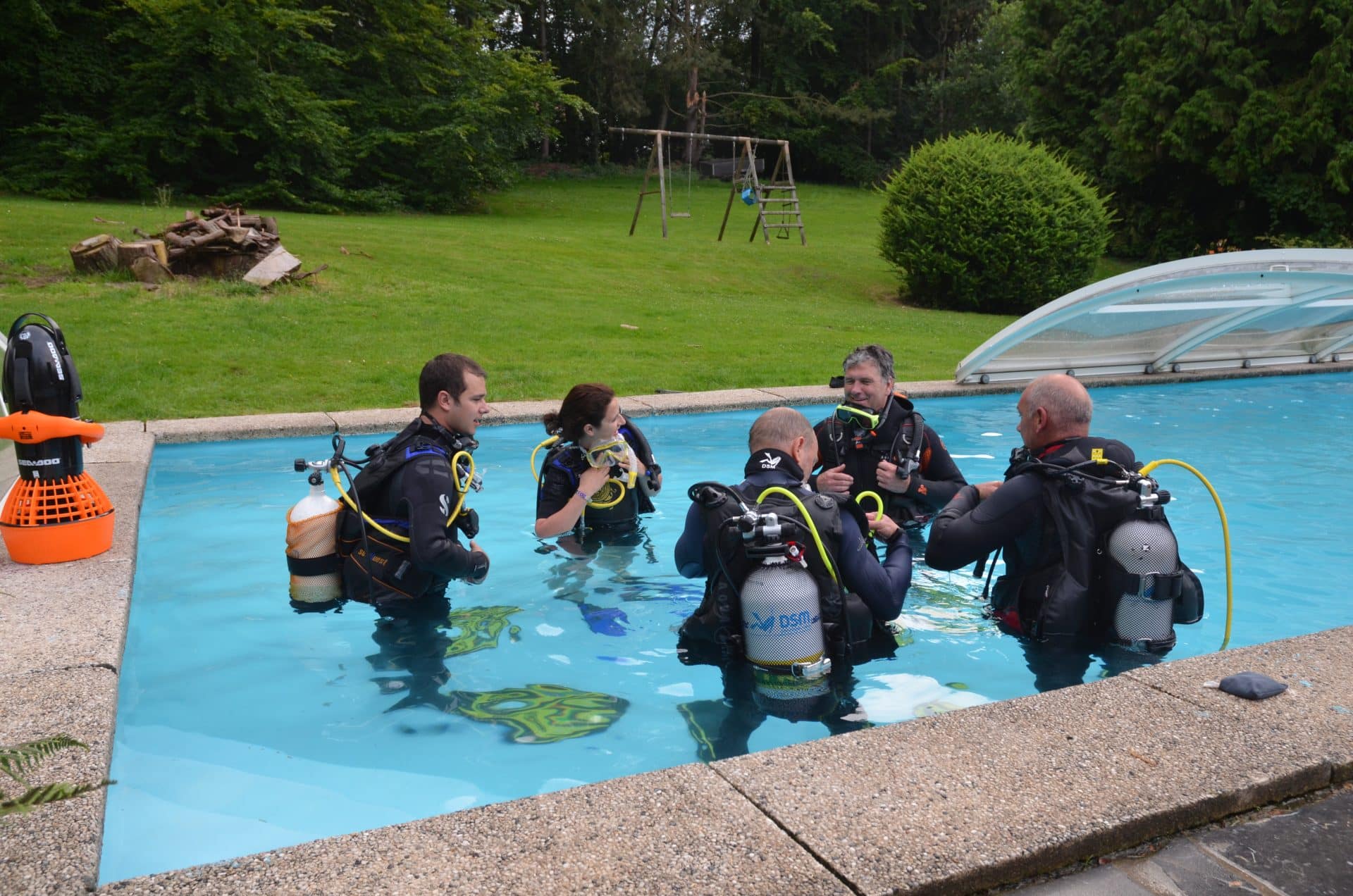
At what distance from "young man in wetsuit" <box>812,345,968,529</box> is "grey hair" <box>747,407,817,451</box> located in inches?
59.9

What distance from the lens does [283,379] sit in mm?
10977

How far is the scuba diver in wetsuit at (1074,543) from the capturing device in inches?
161

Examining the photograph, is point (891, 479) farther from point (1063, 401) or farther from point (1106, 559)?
point (1106, 559)

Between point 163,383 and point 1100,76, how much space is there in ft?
82.0

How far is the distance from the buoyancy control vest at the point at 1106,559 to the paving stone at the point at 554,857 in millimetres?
1933

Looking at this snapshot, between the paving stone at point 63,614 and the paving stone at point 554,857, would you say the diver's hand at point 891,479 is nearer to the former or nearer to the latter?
the paving stone at point 554,857

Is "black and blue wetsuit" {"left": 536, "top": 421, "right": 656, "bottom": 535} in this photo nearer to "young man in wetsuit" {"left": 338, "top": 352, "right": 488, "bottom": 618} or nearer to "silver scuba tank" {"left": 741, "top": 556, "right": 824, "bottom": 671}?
"young man in wetsuit" {"left": 338, "top": 352, "right": 488, "bottom": 618}

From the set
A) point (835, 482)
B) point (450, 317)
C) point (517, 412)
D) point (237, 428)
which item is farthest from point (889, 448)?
point (450, 317)

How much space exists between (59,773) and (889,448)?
13.5 feet

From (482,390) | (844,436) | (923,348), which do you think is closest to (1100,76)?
(923,348)

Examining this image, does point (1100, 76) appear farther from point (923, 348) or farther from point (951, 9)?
point (951, 9)

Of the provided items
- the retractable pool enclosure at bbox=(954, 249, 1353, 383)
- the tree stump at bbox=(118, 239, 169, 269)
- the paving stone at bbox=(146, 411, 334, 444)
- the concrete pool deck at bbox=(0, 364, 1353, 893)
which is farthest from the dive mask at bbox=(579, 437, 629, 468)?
the tree stump at bbox=(118, 239, 169, 269)

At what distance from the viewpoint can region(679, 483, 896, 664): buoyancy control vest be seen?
148 inches

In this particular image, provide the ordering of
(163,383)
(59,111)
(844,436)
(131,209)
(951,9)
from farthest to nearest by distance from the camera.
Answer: (951,9) → (59,111) → (131,209) → (163,383) → (844,436)
